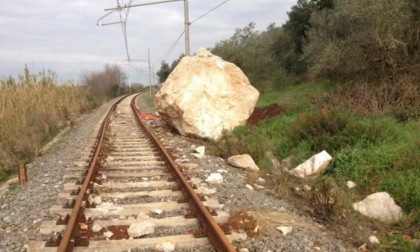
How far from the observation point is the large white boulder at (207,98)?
1181cm

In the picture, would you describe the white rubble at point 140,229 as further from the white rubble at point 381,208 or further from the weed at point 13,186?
the weed at point 13,186

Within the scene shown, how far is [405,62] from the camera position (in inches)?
521

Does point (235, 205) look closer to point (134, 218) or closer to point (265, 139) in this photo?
point (134, 218)

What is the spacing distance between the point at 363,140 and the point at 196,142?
463 cm

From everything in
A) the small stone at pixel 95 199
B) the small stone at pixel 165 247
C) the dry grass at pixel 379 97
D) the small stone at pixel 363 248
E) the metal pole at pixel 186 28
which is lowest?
the small stone at pixel 363 248

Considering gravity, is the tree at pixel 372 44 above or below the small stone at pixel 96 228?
above

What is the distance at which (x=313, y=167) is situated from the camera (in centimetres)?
745

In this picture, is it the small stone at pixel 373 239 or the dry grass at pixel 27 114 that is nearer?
the small stone at pixel 373 239

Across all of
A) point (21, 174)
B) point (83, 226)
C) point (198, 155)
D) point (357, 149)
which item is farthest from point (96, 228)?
point (357, 149)

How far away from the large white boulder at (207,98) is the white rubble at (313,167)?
4.25 meters

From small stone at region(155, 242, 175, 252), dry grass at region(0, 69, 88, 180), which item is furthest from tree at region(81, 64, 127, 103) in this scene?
small stone at region(155, 242, 175, 252)

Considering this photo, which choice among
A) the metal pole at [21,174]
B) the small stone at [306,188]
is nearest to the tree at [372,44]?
the small stone at [306,188]

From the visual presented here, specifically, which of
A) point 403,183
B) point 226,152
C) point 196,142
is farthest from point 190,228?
point 196,142

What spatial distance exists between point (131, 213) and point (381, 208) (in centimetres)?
334
